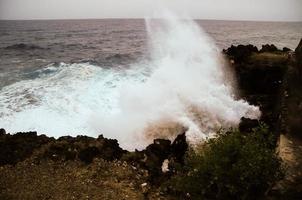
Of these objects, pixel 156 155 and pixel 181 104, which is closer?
pixel 156 155

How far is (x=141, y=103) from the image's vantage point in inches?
542

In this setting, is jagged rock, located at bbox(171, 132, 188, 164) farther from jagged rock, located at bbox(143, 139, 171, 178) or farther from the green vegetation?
the green vegetation

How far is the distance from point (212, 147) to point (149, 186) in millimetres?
1918

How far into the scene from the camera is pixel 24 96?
52.2 feet

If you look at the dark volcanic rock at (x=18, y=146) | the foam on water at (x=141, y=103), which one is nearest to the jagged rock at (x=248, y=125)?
the foam on water at (x=141, y=103)

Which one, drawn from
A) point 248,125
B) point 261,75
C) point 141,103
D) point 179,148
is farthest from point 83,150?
point 261,75

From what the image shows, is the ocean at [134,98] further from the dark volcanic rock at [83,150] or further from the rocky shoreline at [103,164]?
the rocky shoreline at [103,164]

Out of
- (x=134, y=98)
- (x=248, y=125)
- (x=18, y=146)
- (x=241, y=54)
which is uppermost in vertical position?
(x=241, y=54)

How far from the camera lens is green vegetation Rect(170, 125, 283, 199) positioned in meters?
6.06

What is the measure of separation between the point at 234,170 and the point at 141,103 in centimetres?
796

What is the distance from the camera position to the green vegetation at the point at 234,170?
19.9 feet

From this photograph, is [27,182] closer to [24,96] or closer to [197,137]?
[197,137]

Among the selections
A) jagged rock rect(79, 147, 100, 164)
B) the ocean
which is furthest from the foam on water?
jagged rock rect(79, 147, 100, 164)

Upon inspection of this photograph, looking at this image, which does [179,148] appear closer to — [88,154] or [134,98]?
[88,154]
